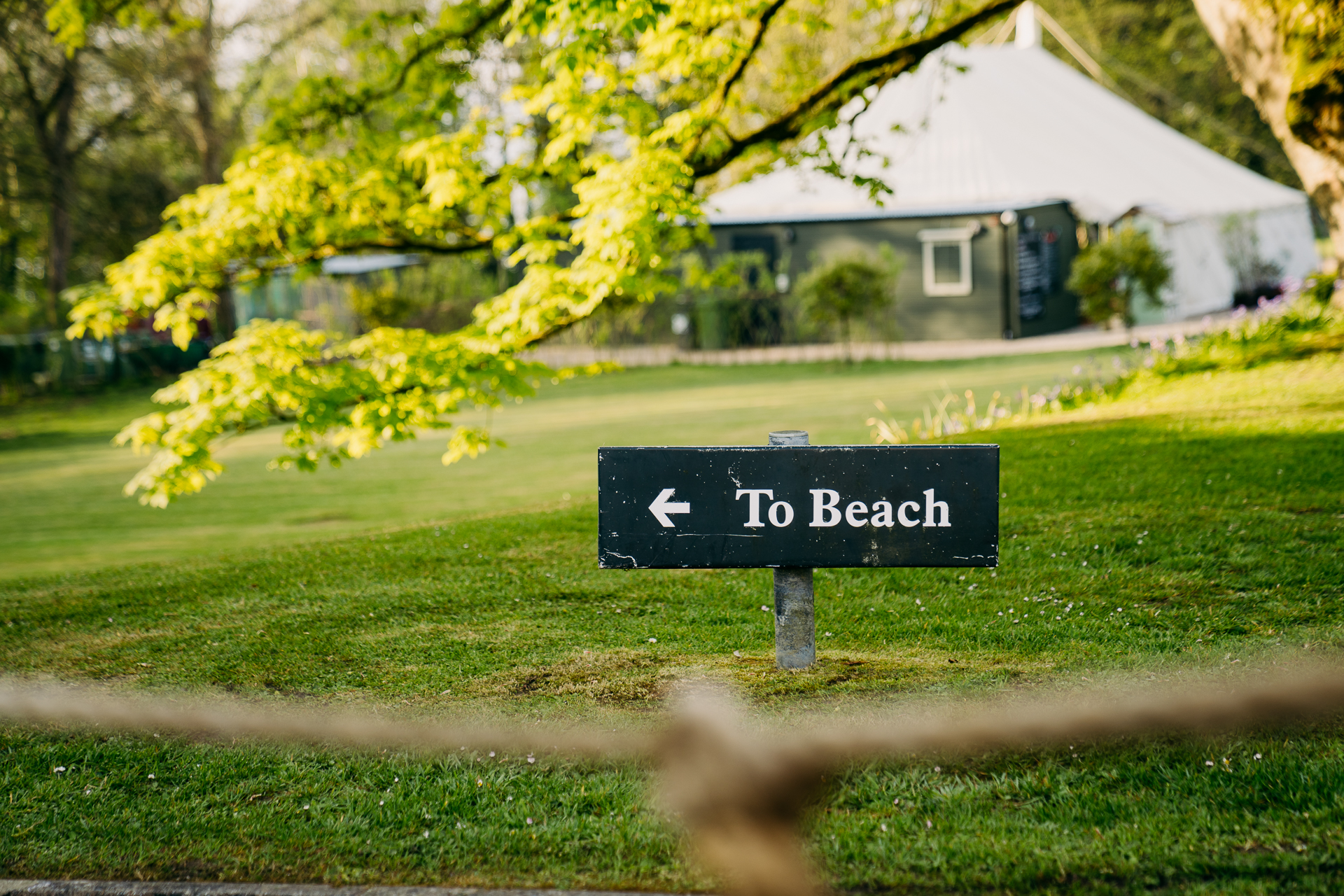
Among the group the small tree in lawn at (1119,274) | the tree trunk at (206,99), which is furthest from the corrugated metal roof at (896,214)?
the tree trunk at (206,99)

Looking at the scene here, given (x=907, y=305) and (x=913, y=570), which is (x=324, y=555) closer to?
(x=913, y=570)

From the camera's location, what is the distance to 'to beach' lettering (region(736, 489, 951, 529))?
13.5 feet

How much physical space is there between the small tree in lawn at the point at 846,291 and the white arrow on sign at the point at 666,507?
1922 cm

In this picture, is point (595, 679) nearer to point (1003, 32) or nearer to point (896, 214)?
point (896, 214)

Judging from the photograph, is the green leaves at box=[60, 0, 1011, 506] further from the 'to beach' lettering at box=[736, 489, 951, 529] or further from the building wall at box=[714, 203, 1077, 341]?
the building wall at box=[714, 203, 1077, 341]

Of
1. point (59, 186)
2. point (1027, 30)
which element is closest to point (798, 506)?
point (59, 186)

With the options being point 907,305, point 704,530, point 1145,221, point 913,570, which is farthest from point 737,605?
point 1145,221

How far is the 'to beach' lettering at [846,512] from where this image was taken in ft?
13.5

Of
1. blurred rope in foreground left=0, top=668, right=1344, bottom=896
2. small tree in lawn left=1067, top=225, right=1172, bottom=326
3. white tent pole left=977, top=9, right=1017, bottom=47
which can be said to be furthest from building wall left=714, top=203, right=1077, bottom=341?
blurred rope in foreground left=0, top=668, right=1344, bottom=896

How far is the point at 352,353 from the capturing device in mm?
7488

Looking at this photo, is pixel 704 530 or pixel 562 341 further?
pixel 562 341

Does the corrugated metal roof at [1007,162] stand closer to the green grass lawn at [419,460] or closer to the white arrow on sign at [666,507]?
the green grass lawn at [419,460]

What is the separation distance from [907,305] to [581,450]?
15699mm

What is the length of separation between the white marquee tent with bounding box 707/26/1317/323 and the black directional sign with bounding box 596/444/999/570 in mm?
21174
